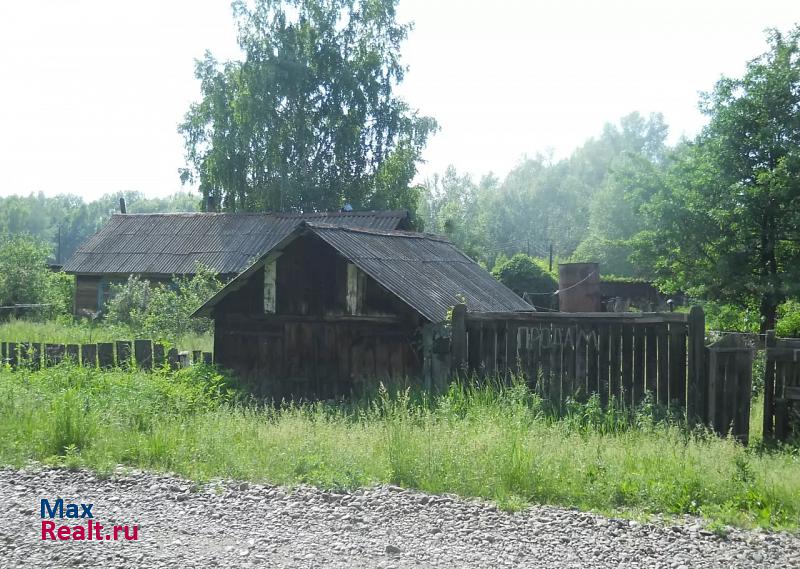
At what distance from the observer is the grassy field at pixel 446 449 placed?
6.55 meters

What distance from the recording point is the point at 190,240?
112ft

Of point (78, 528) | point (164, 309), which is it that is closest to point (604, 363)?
point (78, 528)

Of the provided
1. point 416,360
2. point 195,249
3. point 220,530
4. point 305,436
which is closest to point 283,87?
point 195,249

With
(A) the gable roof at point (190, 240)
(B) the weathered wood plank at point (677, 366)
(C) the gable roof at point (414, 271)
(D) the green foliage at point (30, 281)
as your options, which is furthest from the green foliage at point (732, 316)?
(D) the green foliage at point (30, 281)

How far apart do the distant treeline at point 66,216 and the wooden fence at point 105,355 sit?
348 ft

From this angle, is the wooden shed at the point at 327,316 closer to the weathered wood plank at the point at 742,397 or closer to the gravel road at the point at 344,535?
the weathered wood plank at the point at 742,397

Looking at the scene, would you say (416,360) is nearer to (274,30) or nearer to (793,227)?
(793,227)

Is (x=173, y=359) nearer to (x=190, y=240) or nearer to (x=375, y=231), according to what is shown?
(x=375, y=231)

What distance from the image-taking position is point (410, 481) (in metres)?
6.92

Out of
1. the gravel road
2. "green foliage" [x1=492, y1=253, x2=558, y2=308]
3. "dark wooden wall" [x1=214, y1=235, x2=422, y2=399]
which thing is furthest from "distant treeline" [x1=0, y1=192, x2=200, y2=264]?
the gravel road

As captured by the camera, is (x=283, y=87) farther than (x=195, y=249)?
Yes

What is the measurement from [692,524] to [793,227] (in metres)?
14.3

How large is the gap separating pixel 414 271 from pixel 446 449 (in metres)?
7.32

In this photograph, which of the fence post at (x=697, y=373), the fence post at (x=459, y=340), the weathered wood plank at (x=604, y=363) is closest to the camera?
the fence post at (x=697, y=373)
